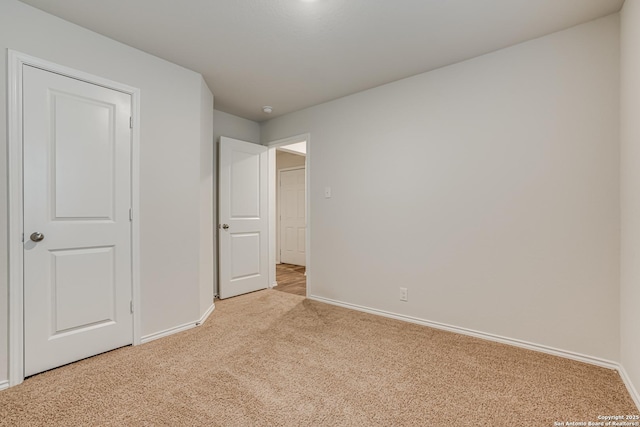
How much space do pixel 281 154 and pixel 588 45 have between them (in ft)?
16.7

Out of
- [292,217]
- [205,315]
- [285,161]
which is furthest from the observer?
[285,161]

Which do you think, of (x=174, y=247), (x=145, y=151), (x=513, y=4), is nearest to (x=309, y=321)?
(x=174, y=247)

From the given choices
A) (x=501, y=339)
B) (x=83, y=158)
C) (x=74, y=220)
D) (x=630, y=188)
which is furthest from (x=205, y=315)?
(x=630, y=188)

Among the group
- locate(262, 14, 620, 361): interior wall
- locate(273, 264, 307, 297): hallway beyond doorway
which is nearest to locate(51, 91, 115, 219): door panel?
locate(262, 14, 620, 361): interior wall

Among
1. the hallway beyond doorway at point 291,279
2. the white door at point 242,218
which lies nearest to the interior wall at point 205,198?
the white door at point 242,218

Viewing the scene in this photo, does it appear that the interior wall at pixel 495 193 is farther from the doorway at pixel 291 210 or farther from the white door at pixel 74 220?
the doorway at pixel 291 210

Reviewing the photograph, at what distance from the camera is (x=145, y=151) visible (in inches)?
95.6

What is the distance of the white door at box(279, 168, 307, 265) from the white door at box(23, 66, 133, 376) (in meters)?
3.88

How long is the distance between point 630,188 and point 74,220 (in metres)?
3.62

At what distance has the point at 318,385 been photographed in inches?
72.0

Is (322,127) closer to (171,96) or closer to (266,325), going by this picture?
(171,96)

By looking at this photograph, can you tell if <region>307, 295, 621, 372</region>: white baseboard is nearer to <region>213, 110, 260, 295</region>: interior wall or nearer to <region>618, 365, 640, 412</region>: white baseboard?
<region>618, 365, 640, 412</region>: white baseboard

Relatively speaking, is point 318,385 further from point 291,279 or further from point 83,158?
point 291,279

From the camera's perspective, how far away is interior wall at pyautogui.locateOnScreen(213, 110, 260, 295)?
12.2 feet
